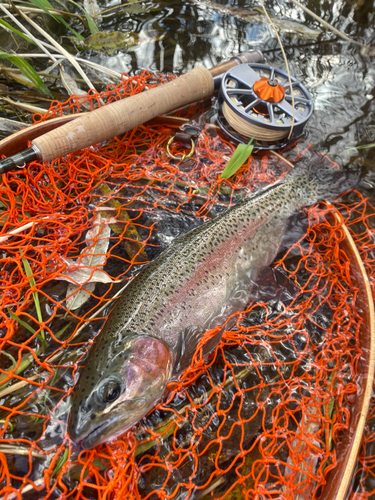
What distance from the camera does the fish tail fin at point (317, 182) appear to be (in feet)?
10.6

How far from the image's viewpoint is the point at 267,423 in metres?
2.42

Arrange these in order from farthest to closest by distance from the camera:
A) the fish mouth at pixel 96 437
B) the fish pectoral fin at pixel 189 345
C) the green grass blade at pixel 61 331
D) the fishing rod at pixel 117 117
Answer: the fishing rod at pixel 117 117, the green grass blade at pixel 61 331, the fish pectoral fin at pixel 189 345, the fish mouth at pixel 96 437

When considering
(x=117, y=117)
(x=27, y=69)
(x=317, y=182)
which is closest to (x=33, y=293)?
(x=117, y=117)

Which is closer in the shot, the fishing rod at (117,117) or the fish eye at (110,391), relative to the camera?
the fish eye at (110,391)

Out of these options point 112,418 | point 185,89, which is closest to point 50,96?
point 185,89

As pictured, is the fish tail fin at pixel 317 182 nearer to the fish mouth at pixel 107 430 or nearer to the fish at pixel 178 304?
the fish at pixel 178 304

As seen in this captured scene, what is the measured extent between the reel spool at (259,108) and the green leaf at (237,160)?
256 mm

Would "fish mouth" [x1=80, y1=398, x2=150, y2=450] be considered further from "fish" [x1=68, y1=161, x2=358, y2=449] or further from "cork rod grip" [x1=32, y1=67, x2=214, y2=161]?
"cork rod grip" [x1=32, y1=67, x2=214, y2=161]

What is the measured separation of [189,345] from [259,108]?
2533 millimetres

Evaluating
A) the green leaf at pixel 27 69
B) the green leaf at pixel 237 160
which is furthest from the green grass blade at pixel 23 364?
the green leaf at pixel 27 69

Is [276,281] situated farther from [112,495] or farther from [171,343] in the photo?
[112,495]

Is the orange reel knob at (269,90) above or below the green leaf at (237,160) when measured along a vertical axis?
above

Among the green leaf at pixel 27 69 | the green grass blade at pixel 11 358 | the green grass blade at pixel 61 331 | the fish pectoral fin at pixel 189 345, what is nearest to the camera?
the green grass blade at pixel 11 358

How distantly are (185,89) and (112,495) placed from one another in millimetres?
3233
